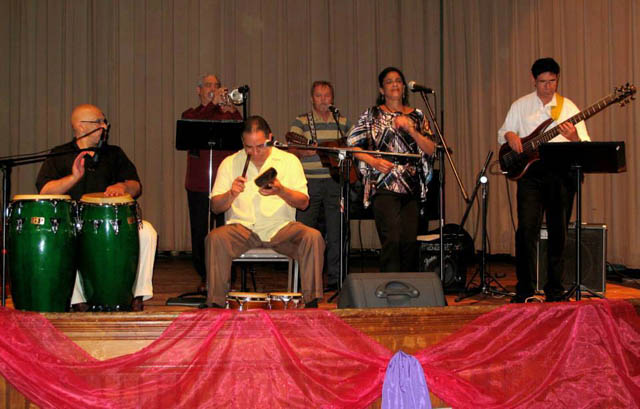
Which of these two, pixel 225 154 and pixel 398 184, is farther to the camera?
pixel 225 154

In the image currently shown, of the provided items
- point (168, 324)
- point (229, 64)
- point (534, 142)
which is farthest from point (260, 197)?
point (229, 64)

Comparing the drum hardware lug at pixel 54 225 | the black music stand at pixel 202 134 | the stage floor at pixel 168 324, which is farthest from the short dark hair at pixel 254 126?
the stage floor at pixel 168 324

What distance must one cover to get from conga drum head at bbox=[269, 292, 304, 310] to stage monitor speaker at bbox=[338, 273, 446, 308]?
345 mm

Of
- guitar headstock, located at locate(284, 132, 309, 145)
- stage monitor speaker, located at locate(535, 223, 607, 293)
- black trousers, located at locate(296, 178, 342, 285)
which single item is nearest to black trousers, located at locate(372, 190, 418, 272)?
guitar headstock, located at locate(284, 132, 309, 145)

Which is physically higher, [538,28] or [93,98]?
[538,28]

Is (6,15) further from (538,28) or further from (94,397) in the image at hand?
(94,397)

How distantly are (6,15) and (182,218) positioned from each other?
3.26 m

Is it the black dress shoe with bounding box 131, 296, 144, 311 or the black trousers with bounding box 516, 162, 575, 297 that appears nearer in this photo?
the black dress shoe with bounding box 131, 296, 144, 311

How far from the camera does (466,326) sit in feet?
8.75

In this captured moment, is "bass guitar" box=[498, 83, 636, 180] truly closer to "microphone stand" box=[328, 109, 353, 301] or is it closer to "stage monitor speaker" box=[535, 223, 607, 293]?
"stage monitor speaker" box=[535, 223, 607, 293]

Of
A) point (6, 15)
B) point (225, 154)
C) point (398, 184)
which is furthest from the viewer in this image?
point (6, 15)

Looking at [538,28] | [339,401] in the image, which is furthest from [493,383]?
[538,28]

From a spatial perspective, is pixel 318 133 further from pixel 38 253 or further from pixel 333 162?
pixel 38 253

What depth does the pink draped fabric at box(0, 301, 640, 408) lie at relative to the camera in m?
2.50
